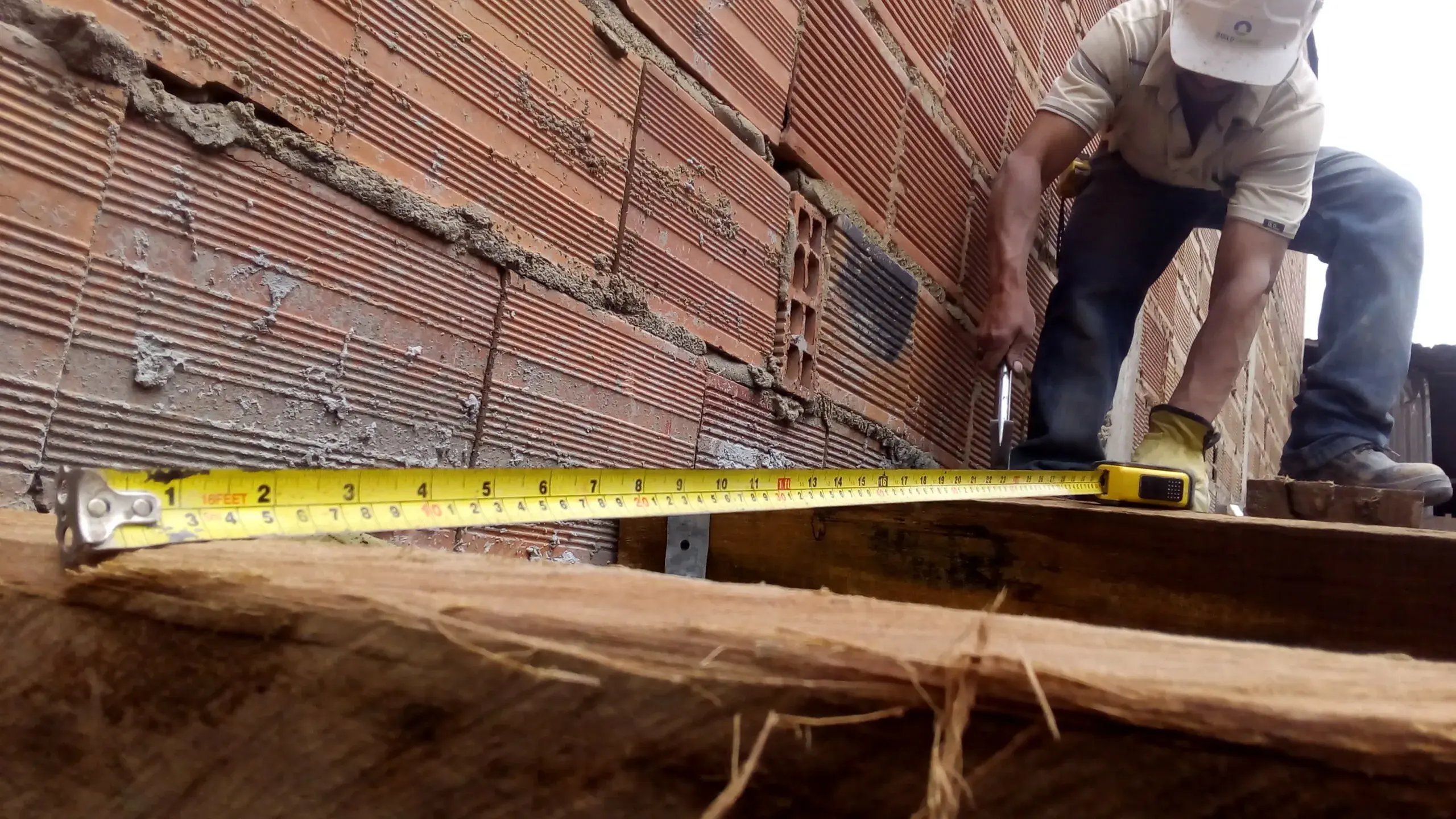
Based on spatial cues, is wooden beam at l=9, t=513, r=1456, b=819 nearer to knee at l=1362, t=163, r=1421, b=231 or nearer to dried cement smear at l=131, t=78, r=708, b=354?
dried cement smear at l=131, t=78, r=708, b=354

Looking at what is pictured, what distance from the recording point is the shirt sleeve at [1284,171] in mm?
2219

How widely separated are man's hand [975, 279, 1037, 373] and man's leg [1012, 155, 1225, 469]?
0.63 feet

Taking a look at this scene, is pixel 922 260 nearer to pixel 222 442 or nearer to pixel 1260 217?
pixel 1260 217

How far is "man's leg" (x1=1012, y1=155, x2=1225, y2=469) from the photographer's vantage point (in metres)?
2.52

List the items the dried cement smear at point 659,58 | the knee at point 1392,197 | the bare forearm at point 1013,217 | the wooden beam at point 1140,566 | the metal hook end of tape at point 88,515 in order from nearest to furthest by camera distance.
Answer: the metal hook end of tape at point 88,515
the wooden beam at point 1140,566
the dried cement smear at point 659,58
the bare forearm at point 1013,217
the knee at point 1392,197

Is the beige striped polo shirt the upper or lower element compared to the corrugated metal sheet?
upper

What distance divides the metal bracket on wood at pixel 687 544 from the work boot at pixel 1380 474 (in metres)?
1.49

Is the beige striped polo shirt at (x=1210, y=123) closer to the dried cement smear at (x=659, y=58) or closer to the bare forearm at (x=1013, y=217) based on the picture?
the bare forearm at (x=1013, y=217)

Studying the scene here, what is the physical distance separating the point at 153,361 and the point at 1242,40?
91.9 inches

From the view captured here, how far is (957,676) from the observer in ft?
1.00

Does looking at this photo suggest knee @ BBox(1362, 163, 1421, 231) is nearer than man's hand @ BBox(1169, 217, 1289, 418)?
No

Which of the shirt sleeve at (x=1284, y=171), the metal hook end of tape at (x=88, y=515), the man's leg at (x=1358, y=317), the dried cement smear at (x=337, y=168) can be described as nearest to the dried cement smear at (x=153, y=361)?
the dried cement smear at (x=337, y=168)

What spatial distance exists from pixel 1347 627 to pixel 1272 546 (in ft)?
0.41

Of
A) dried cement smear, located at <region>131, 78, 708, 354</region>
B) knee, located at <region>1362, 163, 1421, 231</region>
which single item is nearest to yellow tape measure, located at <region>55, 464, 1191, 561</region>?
dried cement smear, located at <region>131, 78, 708, 354</region>
